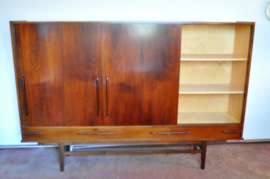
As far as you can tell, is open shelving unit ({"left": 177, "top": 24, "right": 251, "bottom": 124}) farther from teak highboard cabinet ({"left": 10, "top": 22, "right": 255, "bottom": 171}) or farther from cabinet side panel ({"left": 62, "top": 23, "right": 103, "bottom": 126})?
cabinet side panel ({"left": 62, "top": 23, "right": 103, "bottom": 126})

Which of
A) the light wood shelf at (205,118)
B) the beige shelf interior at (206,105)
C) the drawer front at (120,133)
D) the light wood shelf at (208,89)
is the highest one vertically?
the light wood shelf at (208,89)

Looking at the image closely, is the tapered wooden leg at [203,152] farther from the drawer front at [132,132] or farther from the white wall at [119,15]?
the white wall at [119,15]

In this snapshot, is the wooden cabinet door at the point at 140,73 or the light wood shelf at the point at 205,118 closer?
the wooden cabinet door at the point at 140,73

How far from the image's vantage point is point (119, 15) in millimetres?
2879

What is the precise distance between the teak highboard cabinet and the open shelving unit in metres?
0.03

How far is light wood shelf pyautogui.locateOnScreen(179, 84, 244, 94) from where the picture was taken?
8.55 ft

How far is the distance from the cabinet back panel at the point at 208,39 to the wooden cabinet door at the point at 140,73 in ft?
1.86

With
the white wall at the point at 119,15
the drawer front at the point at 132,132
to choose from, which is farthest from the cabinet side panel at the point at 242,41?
the drawer front at the point at 132,132

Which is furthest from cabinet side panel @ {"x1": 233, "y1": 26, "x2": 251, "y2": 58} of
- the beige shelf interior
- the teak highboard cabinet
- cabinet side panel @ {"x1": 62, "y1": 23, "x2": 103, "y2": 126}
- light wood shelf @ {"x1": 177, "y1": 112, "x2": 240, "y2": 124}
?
cabinet side panel @ {"x1": 62, "y1": 23, "x2": 103, "y2": 126}

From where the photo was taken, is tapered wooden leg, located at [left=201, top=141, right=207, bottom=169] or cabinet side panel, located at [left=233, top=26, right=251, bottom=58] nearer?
→ cabinet side panel, located at [left=233, top=26, right=251, bottom=58]

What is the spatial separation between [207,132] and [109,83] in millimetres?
1196

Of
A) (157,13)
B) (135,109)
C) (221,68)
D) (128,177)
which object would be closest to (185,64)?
(221,68)

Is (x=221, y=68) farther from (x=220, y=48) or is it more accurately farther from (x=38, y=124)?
(x=38, y=124)

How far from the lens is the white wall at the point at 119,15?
2.84 metres
